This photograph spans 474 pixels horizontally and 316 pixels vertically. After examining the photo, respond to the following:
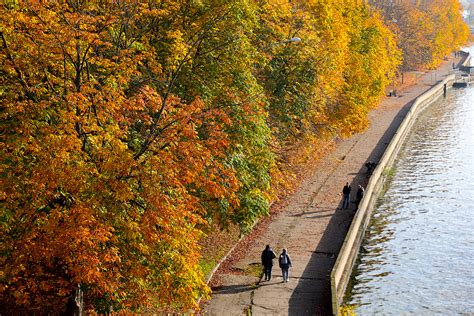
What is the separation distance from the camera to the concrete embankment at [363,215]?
2667 centimetres

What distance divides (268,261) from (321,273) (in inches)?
98.9

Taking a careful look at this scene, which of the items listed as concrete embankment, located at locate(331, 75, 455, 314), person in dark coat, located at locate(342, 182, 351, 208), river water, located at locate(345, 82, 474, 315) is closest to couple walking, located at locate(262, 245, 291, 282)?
concrete embankment, located at locate(331, 75, 455, 314)

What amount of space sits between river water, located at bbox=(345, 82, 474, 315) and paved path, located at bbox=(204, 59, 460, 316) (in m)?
2.10

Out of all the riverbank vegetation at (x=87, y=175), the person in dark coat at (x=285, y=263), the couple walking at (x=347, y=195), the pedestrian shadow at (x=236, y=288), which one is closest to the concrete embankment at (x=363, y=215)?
the couple walking at (x=347, y=195)

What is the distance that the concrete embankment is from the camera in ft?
87.5

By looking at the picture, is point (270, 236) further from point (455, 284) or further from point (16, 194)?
point (16, 194)

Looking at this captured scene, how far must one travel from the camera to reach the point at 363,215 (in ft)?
120

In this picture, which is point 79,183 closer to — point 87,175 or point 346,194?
point 87,175

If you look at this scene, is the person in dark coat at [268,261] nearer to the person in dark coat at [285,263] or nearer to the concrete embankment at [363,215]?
the person in dark coat at [285,263]

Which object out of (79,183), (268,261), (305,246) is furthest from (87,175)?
(305,246)

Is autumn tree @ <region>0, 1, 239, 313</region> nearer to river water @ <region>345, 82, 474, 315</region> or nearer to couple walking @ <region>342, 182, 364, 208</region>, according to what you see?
river water @ <region>345, 82, 474, 315</region>

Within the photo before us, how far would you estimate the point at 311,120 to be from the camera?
42438mm

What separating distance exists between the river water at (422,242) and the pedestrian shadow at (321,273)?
1.81m

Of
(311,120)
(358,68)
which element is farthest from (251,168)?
(358,68)
